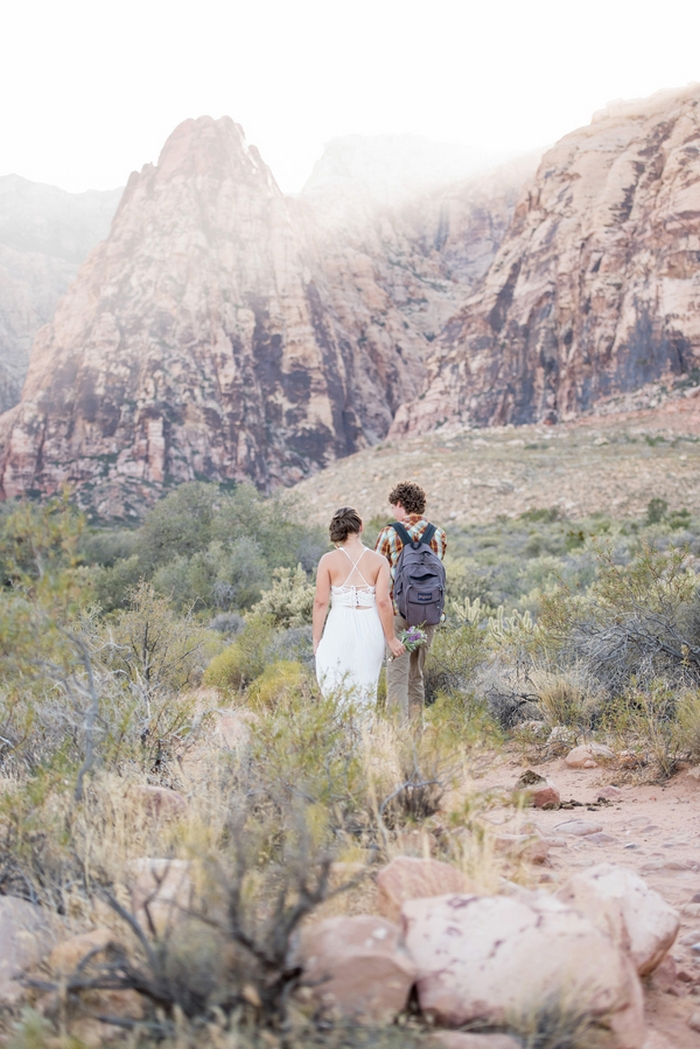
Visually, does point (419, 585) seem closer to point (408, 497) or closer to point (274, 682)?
point (408, 497)

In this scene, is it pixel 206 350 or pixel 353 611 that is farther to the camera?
pixel 206 350

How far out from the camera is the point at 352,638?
15.4 feet

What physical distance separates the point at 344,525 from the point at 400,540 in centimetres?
52

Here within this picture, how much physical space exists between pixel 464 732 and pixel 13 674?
3.72 m

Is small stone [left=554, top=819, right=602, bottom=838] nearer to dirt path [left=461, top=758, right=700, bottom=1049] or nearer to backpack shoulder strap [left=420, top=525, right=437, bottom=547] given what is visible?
dirt path [left=461, top=758, right=700, bottom=1049]

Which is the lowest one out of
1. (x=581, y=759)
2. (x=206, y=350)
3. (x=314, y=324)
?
(x=581, y=759)

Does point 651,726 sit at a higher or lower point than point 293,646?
higher

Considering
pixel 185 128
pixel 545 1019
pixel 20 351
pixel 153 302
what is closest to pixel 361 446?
pixel 153 302

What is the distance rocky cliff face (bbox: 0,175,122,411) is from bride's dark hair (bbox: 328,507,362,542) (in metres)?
87.1

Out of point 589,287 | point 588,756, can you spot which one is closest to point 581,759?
point 588,756

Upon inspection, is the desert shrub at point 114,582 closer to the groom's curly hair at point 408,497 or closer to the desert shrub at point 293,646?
the desert shrub at point 293,646

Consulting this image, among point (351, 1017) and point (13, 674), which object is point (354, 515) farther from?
point (351, 1017)

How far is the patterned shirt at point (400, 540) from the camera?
5137mm

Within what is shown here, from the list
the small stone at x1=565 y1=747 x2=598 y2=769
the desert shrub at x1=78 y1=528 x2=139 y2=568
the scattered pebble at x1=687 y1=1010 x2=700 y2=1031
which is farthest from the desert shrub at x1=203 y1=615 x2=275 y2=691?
the desert shrub at x1=78 y1=528 x2=139 y2=568
